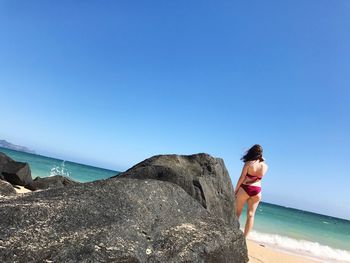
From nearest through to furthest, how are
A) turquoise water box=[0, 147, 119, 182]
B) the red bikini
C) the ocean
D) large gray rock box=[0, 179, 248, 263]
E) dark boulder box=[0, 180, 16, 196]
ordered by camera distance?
large gray rock box=[0, 179, 248, 263]
dark boulder box=[0, 180, 16, 196]
the red bikini
the ocean
turquoise water box=[0, 147, 119, 182]

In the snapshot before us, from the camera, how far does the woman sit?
23.0ft

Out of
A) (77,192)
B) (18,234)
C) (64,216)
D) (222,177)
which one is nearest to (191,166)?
(222,177)

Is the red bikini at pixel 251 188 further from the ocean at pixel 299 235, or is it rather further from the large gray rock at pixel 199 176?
the ocean at pixel 299 235

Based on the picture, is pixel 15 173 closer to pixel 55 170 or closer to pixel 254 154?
pixel 254 154

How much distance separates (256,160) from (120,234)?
426cm

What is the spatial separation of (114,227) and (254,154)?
168 inches

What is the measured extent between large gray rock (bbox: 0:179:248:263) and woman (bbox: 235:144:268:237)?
270cm

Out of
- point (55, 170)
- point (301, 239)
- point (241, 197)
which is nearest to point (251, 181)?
point (241, 197)

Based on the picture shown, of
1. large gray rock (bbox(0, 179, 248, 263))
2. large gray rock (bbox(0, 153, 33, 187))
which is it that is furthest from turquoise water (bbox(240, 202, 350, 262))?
large gray rock (bbox(0, 179, 248, 263))

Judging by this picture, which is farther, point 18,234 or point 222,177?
point 222,177

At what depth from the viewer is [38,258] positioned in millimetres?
2846

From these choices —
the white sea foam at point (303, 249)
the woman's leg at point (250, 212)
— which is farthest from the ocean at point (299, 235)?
the woman's leg at point (250, 212)

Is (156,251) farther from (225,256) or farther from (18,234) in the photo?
(18,234)

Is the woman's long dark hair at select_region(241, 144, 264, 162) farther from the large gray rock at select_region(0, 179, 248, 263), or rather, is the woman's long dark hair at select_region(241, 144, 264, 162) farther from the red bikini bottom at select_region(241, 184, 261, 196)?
the large gray rock at select_region(0, 179, 248, 263)
